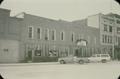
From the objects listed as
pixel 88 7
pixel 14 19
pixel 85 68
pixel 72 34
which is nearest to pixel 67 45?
pixel 72 34

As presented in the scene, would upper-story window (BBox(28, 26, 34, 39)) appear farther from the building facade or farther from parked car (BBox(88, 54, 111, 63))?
parked car (BBox(88, 54, 111, 63))

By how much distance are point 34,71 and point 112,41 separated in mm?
2094

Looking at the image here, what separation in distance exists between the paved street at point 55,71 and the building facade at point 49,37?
184 millimetres

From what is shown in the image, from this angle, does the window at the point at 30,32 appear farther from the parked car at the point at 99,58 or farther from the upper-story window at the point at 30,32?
the parked car at the point at 99,58

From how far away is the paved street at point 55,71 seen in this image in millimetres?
3139

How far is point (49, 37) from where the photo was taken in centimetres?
372

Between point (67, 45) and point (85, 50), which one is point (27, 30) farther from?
point (85, 50)

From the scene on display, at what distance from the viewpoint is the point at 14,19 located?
3285 millimetres

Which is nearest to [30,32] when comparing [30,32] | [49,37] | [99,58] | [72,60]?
[30,32]

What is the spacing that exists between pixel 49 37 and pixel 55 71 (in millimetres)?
788

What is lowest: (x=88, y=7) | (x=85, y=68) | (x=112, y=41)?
(x=85, y=68)

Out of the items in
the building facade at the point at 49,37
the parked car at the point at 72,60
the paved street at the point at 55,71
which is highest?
the building facade at the point at 49,37

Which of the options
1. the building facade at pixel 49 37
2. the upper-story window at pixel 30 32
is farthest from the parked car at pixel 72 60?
the upper-story window at pixel 30 32

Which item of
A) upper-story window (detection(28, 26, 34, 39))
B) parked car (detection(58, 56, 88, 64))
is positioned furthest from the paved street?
upper-story window (detection(28, 26, 34, 39))
